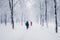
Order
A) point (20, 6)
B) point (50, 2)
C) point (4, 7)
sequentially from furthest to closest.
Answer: point (20, 6), point (4, 7), point (50, 2)

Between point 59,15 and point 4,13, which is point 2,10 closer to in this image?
point 4,13


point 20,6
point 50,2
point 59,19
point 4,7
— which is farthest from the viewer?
point 20,6

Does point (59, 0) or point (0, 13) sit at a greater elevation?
point (59, 0)

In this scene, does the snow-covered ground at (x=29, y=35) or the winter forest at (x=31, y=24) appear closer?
the snow-covered ground at (x=29, y=35)

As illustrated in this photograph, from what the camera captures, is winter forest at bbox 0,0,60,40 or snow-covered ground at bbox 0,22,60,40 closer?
snow-covered ground at bbox 0,22,60,40

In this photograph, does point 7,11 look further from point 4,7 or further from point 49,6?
point 49,6

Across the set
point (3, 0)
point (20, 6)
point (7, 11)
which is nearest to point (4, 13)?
point (7, 11)

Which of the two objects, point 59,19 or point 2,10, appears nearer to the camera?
point 59,19

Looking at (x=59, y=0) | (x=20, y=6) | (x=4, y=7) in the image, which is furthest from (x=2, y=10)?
(x=59, y=0)

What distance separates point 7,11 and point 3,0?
291 centimetres

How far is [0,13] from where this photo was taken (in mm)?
Result: 35812

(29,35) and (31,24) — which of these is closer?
(29,35)

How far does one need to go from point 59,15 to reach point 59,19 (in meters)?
0.78

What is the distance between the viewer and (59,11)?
27719 millimetres
